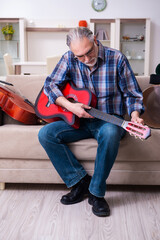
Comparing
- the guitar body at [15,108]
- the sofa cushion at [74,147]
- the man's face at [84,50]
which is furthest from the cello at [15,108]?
the man's face at [84,50]

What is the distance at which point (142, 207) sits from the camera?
1579 millimetres

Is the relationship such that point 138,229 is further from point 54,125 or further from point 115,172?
point 54,125

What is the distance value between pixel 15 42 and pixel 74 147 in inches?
174

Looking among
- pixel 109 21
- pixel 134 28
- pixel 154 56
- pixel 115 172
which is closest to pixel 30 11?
→ pixel 109 21

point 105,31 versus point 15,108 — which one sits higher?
point 105,31

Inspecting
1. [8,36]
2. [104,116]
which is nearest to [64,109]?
[104,116]

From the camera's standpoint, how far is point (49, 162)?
1753mm

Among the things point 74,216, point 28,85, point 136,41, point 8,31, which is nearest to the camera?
point 74,216

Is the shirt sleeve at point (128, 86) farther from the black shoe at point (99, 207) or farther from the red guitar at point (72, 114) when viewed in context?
the black shoe at point (99, 207)

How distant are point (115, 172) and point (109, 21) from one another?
4.27 meters

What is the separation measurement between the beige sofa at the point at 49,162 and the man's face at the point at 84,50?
474 mm

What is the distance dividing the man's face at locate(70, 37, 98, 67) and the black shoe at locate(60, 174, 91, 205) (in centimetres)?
68

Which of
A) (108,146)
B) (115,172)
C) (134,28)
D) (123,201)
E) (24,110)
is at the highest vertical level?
(134,28)

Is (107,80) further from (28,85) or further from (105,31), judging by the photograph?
(105,31)
